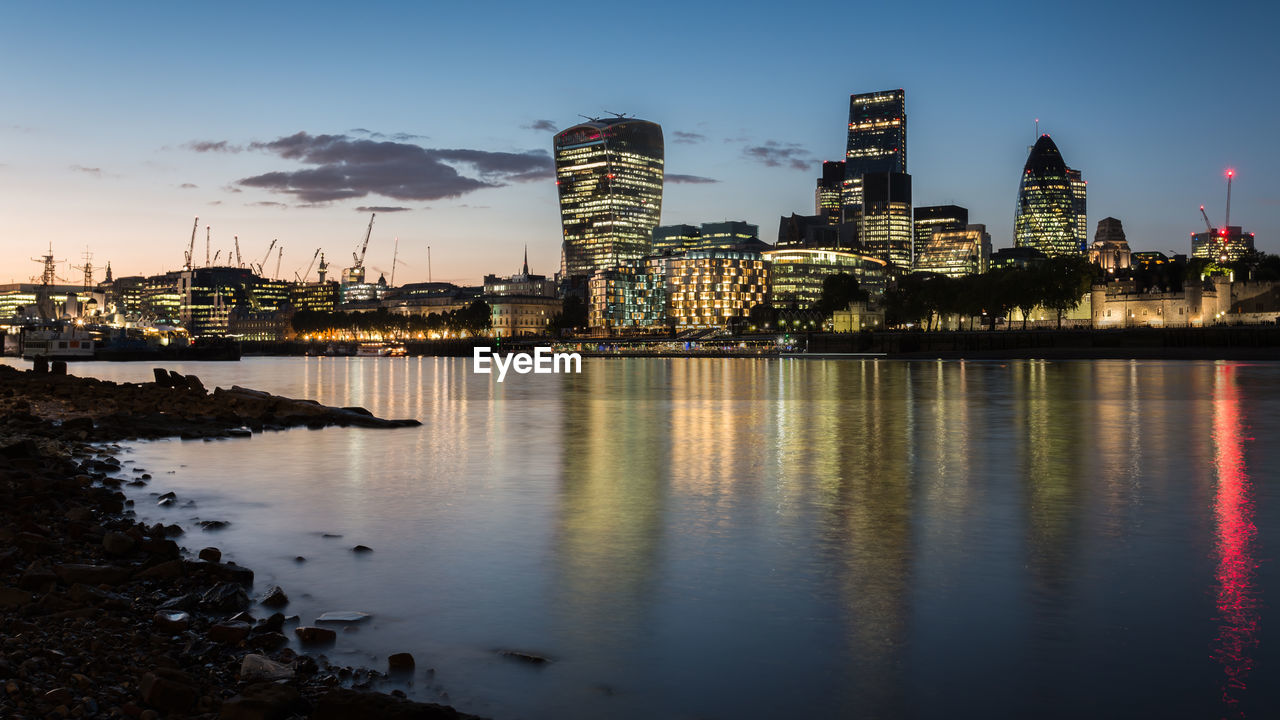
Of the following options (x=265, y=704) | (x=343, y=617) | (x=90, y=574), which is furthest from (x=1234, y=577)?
(x=90, y=574)

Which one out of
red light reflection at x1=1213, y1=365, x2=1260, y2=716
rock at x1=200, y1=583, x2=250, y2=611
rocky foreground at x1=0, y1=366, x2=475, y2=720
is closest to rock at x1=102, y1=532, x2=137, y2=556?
rocky foreground at x1=0, y1=366, x2=475, y2=720

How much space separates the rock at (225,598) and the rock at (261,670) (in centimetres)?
238

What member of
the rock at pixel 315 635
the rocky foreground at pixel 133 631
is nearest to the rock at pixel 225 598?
the rocky foreground at pixel 133 631

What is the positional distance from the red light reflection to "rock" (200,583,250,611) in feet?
32.4

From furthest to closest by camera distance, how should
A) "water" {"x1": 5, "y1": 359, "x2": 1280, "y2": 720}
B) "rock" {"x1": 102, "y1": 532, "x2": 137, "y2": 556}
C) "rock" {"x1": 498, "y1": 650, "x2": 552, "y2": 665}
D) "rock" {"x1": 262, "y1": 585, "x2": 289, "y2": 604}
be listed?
"rock" {"x1": 102, "y1": 532, "x2": 137, "y2": 556}, "rock" {"x1": 262, "y1": 585, "x2": 289, "y2": 604}, "rock" {"x1": 498, "y1": 650, "x2": 552, "y2": 665}, "water" {"x1": 5, "y1": 359, "x2": 1280, "y2": 720}

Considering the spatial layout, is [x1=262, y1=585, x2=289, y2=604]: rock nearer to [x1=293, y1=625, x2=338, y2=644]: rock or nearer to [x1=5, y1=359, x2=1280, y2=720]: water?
[x1=5, y1=359, x2=1280, y2=720]: water

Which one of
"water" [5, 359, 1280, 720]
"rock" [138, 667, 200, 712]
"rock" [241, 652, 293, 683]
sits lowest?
"water" [5, 359, 1280, 720]

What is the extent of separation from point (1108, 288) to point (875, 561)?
20697 centimetres

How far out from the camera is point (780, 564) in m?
13.6

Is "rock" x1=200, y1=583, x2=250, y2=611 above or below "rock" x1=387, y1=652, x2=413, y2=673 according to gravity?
above

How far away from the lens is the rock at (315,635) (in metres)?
9.99

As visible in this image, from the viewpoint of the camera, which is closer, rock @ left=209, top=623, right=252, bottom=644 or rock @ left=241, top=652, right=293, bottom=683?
rock @ left=241, top=652, right=293, bottom=683

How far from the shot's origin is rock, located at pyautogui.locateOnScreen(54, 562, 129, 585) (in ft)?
36.2

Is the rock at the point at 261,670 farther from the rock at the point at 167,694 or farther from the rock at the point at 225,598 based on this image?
the rock at the point at 225,598
